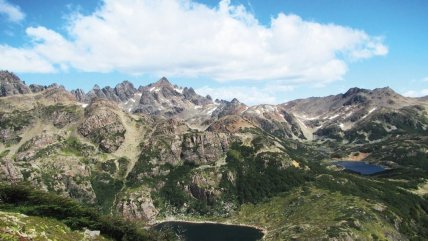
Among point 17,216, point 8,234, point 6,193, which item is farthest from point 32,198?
point 8,234

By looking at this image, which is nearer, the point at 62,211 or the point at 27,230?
the point at 27,230

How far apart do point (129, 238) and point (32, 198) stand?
29469 millimetres

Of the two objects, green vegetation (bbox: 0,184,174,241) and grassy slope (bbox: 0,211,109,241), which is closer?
grassy slope (bbox: 0,211,109,241)

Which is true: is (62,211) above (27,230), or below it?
below

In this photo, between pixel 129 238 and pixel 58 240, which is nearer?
pixel 58 240

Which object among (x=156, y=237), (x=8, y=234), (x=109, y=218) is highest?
(x=8, y=234)

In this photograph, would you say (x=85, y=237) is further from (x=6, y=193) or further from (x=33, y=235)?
(x=6, y=193)

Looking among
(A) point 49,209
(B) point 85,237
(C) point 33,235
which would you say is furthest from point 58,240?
(A) point 49,209

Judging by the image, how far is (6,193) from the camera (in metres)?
114

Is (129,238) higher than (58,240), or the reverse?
(58,240)

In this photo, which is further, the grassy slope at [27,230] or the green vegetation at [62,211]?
the green vegetation at [62,211]

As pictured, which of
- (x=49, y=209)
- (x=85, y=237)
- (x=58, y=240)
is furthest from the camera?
(x=49, y=209)

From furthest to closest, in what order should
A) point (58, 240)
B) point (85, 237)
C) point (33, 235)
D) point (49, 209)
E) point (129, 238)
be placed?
point (129, 238)
point (49, 209)
point (85, 237)
point (58, 240)
point (33, 235)

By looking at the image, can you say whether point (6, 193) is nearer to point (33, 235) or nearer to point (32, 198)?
point (32, 198)
